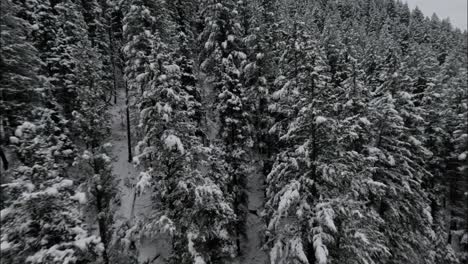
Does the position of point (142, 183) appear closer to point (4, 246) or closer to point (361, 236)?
point (4, 246)

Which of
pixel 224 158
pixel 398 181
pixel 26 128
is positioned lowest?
pixel 398 181

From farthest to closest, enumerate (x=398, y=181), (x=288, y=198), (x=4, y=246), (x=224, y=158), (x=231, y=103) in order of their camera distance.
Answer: (x=224, y=158) → (x=231, y=103) → (x=398, y=181) → (x=288, y=198) → (x=4, y=246)

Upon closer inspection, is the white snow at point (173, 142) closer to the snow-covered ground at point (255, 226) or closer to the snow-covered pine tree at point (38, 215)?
the snow-covered pine tree at point (38, 215)

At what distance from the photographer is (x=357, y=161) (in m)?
14.6

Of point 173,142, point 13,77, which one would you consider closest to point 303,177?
point 173,142

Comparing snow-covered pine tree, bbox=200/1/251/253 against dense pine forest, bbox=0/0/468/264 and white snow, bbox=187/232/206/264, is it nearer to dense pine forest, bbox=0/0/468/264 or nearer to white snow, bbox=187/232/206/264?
dense pine forest, bbox=0/0/468/264

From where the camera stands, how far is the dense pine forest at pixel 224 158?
10273 mm

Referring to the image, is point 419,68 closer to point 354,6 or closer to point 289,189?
point 289,189

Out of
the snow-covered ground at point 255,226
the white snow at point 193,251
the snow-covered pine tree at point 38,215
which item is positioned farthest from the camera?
the snow-covered ground at point 255,226

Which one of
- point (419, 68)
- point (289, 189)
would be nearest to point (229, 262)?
point (289, 189)

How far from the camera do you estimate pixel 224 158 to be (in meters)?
19.1

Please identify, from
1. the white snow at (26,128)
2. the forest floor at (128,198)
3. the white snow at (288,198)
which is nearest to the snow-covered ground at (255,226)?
the forest floor at (128,198)

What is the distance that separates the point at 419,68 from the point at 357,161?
27476 mm

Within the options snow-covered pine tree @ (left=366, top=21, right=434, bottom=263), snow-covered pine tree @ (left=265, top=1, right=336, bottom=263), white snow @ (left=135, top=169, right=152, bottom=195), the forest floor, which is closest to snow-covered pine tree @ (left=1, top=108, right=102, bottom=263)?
white snow @ (left=135, top=169, right=152, bottom=195)
